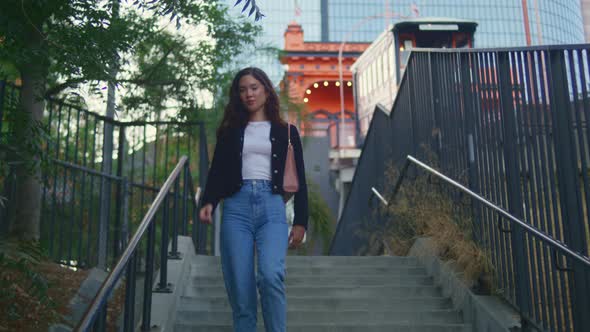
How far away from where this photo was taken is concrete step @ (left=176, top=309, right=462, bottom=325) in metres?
4.21

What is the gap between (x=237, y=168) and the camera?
3.13m

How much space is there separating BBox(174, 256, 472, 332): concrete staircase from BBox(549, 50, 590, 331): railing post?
3.04 ft

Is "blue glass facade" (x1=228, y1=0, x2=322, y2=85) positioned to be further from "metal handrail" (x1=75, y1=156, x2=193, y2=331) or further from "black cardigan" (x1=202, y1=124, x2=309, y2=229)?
"black cardigan" (x1=202, y1=124, x2=309, y2=229)

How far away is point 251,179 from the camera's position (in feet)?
10.2

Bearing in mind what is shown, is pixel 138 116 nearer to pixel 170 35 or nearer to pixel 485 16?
pixel 170 35

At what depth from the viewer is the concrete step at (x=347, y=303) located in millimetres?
4415

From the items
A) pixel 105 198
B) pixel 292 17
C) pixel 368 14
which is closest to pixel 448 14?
pixel 368 14

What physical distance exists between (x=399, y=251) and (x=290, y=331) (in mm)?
2284

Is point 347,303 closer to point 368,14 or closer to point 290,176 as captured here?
point 290,176

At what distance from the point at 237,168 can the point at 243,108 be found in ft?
1.25

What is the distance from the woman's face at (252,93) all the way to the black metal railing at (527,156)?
1683 millimetres

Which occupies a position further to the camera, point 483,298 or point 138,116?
point 138,116

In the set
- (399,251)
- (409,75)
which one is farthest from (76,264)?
(409,75)

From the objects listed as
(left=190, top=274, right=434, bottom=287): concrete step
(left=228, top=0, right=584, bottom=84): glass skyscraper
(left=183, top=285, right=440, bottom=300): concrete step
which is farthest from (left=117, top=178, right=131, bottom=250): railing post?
(left=228, top=0, right=584, bottom=84): glass skyscraper
